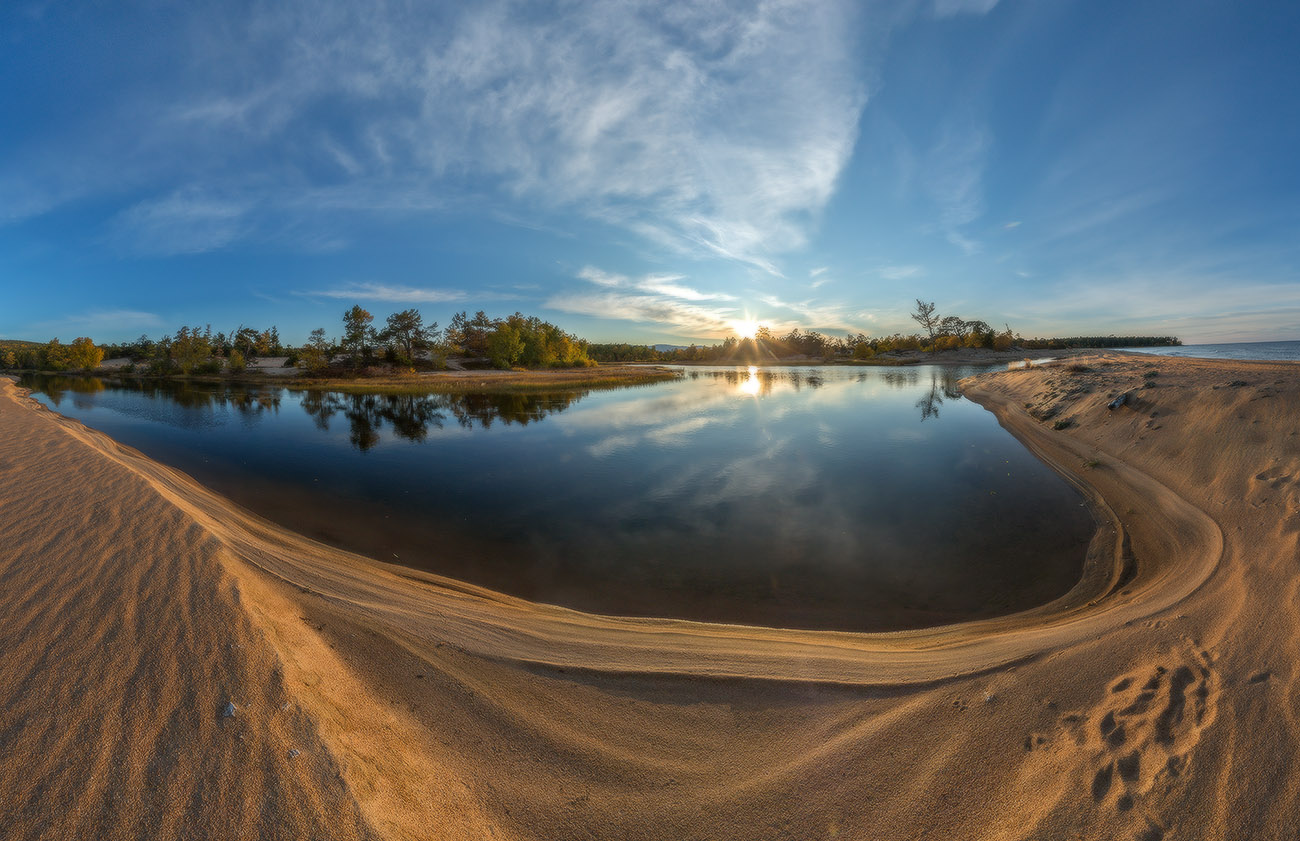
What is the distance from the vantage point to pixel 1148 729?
10.2ft

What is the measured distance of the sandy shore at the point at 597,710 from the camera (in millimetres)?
2535

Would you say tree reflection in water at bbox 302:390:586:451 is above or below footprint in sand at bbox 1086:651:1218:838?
above

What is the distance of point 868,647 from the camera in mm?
4766

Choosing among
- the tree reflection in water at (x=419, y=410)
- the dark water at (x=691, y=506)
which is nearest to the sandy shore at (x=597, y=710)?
the dark water at (x=691, y=506)

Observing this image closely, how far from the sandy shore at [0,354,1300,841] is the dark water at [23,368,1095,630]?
31.5 inches

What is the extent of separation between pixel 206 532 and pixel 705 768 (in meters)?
7.39

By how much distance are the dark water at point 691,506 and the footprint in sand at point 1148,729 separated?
6.66 feet

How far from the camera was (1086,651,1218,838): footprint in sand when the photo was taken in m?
2.72

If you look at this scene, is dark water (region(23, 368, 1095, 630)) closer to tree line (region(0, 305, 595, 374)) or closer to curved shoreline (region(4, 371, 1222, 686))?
curved shoreline (region(4, 371, 1222, 686))

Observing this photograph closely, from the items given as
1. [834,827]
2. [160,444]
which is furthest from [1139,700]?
[160,444]

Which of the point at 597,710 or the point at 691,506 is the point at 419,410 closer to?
the point at 691,506

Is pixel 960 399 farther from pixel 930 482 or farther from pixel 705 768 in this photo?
pixel 705 768

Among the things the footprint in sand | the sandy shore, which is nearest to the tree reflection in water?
the sandy shore

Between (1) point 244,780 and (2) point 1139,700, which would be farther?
(2) point 1139,700
